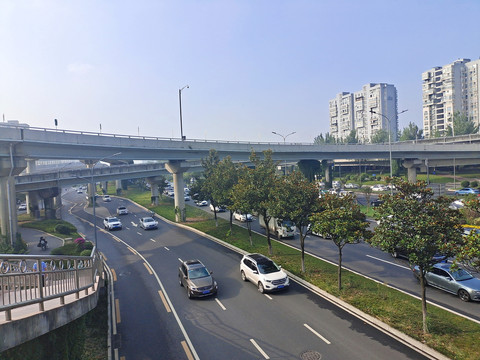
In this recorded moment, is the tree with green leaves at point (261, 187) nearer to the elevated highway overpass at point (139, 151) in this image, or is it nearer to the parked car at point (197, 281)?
the parked car at point (197, 281)

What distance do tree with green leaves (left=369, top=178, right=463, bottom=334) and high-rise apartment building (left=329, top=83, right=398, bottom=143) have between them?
129 meters

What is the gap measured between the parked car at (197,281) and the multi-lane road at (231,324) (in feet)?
1.53

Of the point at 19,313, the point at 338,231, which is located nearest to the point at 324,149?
the point at 338,231

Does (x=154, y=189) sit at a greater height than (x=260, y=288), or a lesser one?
greater

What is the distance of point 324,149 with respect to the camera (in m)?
61.6

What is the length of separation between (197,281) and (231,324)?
4214 millimetres

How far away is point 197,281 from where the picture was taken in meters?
19.2

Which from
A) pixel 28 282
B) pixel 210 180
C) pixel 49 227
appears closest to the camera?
pixel 28 282

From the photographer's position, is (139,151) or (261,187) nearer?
(261,187)

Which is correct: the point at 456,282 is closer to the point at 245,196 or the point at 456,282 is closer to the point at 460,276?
the point at 460,276

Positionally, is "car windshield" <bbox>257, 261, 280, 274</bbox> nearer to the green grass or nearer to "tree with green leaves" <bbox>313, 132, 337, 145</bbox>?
the green grass

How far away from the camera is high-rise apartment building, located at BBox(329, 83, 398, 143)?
487ft

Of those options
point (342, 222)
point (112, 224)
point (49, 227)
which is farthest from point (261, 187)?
point (49, 227)

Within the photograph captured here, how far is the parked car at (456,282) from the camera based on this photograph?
1664cm
